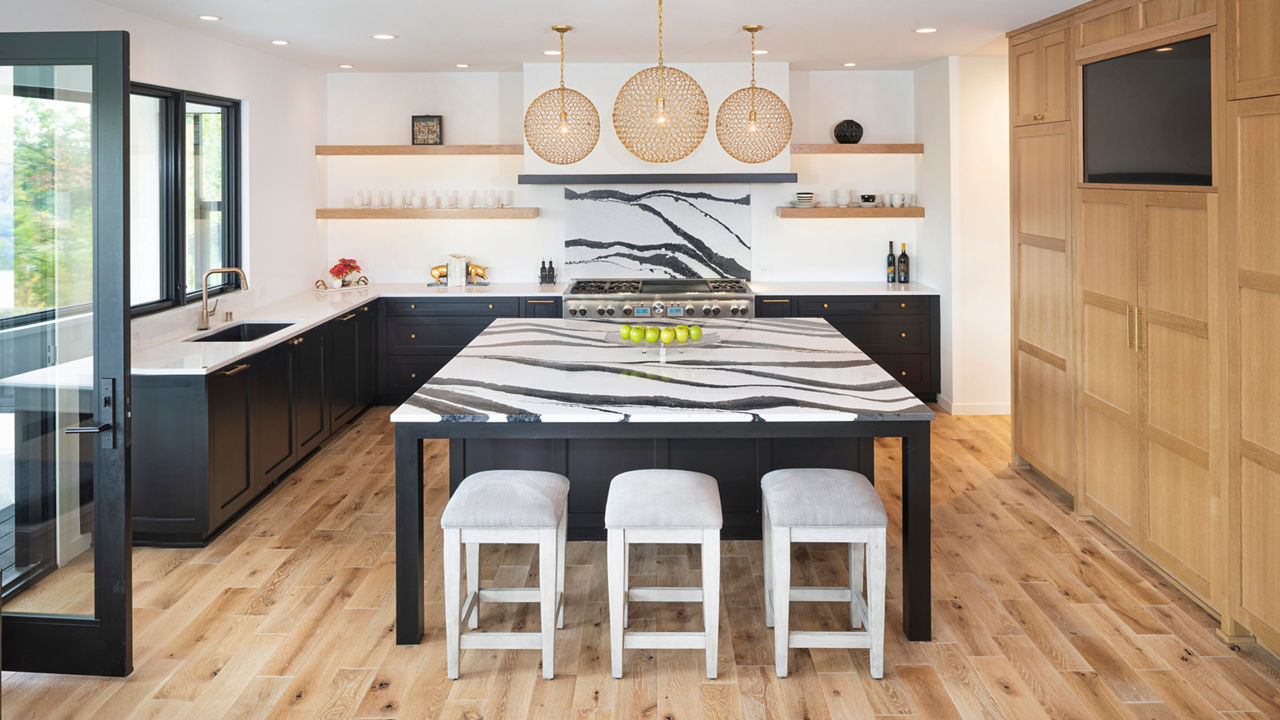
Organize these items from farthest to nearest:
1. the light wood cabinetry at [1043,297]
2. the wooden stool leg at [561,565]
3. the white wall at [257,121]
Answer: the light wood cabinetry at [1043,297] < the white wall at [257,121] < the wooden stool leg at [561,565]

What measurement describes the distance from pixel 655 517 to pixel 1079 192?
9.48 feet

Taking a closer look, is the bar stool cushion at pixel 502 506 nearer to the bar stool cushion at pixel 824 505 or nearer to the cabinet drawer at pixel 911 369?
the bar stool cushion at pixel 824 505

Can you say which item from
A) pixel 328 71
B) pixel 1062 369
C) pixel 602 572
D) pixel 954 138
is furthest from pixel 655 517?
pixel 328 71

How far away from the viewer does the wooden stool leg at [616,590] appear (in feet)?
10.2

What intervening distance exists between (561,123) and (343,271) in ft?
10.6

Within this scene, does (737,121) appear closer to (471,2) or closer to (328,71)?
(471,2)

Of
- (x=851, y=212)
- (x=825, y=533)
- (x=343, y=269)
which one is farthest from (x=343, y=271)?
(x=825, y=533)

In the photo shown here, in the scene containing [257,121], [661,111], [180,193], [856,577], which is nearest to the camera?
[856,577]

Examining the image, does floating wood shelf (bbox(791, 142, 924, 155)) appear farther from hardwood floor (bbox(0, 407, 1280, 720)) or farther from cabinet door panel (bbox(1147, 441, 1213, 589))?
cabinet door panel (bbox(1147, 441, 1213, 589))

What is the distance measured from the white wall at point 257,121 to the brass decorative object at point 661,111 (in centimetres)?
238

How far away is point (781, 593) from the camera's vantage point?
313 cm

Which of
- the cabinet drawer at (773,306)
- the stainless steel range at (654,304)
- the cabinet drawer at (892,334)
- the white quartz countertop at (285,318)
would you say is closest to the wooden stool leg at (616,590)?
the white quartz countertop at (285,318)

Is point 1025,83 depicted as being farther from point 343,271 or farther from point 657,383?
point 343,271

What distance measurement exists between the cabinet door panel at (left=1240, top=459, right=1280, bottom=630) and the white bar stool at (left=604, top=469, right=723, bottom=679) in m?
1.77
